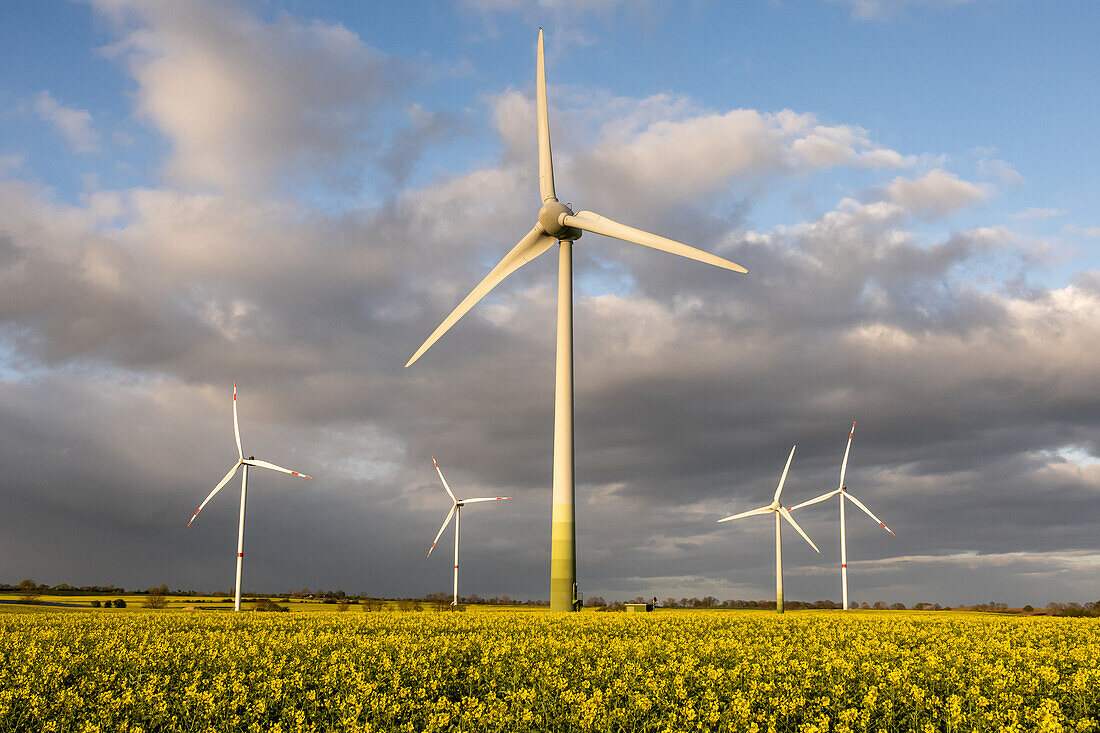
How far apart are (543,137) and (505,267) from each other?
38.2 ft

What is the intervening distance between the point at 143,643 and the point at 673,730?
56.3ft

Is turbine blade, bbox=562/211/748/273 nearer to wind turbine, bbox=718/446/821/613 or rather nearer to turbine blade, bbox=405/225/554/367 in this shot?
turbine blade, bbox=405/225/554/367

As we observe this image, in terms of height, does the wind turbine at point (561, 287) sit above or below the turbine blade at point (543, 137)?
below

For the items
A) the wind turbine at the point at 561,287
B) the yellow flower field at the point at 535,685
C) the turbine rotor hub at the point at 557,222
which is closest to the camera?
the yellow flower field at the point at 535,685

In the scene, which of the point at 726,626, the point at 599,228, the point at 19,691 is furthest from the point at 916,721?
the point at 599,228

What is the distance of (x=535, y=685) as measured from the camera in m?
16.9

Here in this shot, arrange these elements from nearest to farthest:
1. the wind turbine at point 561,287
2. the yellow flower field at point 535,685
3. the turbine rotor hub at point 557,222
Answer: the yellow flower field at point 535,685
the wind turbine at point 561,287
the turbine rotor hub at point 557,222

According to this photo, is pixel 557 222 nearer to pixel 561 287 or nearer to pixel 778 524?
pixel 561 287

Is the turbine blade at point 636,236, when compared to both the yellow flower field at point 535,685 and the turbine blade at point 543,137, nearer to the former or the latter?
the turbine blade at point 543,137

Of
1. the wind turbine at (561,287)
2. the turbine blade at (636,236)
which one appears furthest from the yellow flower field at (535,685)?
the turbine blade at (636,236)

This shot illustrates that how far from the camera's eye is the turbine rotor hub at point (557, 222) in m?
55.7

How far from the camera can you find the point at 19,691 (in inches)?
673

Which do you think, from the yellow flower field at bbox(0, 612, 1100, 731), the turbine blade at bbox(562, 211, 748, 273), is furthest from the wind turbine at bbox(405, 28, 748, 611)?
the yellow flower field at bbox(0, 612, 1100, 731)

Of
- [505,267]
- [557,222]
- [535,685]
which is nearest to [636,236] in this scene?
[557,222]
